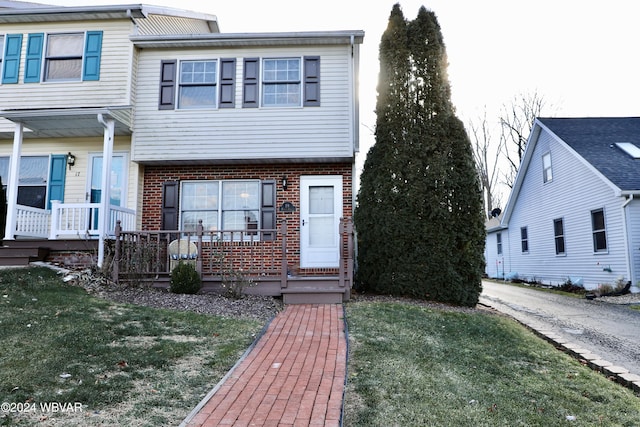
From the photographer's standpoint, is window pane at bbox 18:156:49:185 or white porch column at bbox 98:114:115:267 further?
window pane at bbox 18:156:49:185

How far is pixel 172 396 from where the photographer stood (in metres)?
3.51

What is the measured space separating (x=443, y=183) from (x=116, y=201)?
728 cm

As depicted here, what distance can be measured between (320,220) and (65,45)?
23.5 feet

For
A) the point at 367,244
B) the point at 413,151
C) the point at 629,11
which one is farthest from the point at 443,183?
the point at 629,11

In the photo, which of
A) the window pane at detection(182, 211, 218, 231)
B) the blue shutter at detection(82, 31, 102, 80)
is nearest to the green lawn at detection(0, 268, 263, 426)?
the window pane at detection(182, 211, 218, 231)

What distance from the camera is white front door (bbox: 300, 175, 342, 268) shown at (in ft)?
32.0

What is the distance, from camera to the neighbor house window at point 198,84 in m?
10.0

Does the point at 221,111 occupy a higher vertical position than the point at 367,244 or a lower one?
higher

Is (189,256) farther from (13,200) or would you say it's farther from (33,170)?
(33,170)

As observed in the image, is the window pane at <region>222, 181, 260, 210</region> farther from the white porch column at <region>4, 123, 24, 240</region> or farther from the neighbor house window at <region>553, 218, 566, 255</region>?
the neighbor house window at <region>553, 218, 566, 255</region>

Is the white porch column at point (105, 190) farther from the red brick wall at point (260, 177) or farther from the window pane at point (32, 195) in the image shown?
the window pane at point (32, 195)

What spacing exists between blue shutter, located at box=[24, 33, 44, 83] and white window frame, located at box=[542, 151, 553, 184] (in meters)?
16.3

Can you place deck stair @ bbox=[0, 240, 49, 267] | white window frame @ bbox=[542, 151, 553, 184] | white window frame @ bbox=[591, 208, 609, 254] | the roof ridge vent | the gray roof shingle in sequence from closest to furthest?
deck stair @ bbox=[0, 240, 49, 267], the gray roof shingle, white window frame @ bbox=[591, 208, 609, 254], the roof ridge vent, white window frame @ bbox=[542, 151, 553, 184]

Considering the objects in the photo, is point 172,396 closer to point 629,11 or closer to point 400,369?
point 400,369
